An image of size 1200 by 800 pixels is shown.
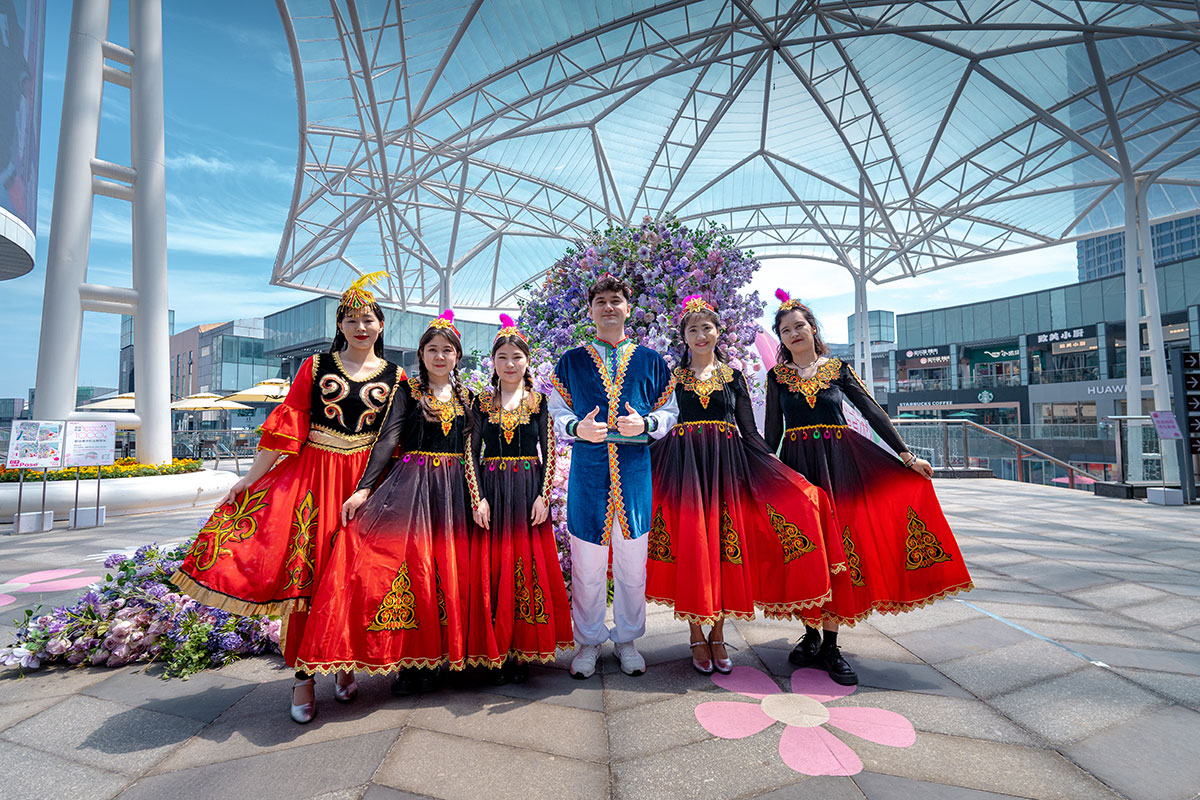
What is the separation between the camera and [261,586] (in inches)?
96.0

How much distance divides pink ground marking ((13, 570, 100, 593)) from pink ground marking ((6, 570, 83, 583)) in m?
0.21

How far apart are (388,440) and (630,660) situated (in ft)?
5.43

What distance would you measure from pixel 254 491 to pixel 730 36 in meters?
17.7

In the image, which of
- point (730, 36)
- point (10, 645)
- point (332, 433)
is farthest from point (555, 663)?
point (730, 36)

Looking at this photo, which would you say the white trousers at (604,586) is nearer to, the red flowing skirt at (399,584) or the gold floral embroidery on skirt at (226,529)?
the red flowing skirt at (399,584)

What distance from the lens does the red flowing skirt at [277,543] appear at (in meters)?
2.40

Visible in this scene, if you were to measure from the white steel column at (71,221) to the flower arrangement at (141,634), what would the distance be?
7621 mm

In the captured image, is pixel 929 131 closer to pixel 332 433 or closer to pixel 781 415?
pixel 781 415

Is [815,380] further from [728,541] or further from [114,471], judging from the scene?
[114,471]

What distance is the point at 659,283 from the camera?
4.41m

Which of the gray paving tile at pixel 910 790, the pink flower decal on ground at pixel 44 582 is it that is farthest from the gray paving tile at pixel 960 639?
the pink flower decal on ground at pixel 44 582

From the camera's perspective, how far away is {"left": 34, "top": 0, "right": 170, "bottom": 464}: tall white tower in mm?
8984

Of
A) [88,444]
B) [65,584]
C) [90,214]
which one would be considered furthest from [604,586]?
[90,214]

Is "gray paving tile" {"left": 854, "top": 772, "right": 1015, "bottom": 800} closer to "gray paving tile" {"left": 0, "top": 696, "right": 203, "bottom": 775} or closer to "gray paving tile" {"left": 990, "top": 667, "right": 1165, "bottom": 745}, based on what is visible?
"gray paving tile" {"left": 990, "top": 667, "right": 1165, "bottom": 745}
